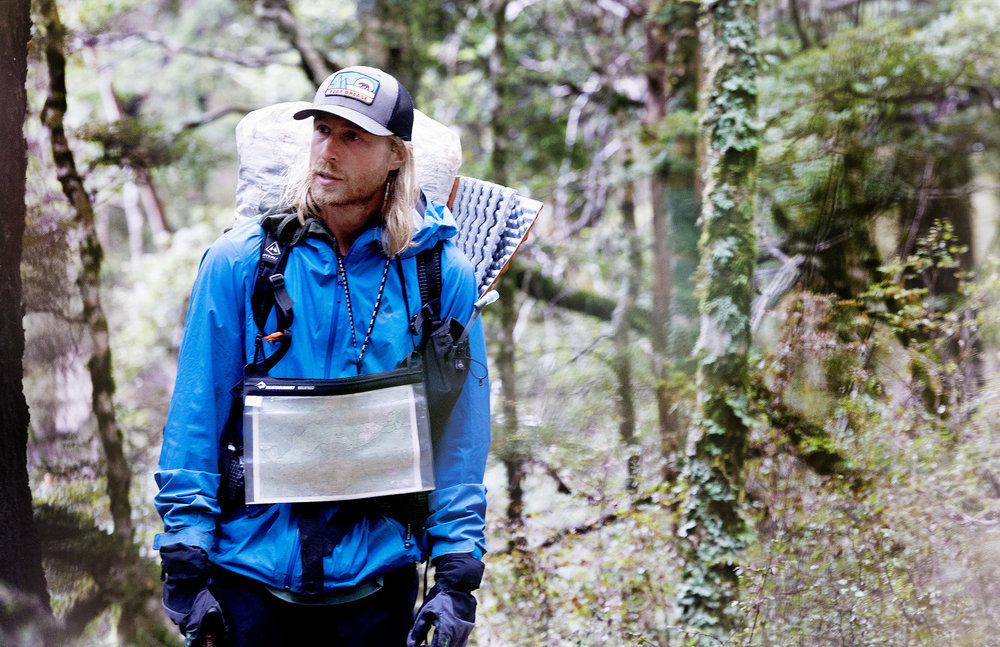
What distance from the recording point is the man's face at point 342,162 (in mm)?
2381

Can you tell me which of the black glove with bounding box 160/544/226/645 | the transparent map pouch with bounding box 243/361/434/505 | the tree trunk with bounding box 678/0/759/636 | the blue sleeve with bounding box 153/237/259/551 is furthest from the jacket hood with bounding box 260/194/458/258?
the tree trunk with bounding box 678/0/759/636

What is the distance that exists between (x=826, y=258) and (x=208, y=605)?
234 inches

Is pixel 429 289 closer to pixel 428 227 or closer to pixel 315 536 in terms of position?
pixel 428 227

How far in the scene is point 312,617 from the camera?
2.23 m

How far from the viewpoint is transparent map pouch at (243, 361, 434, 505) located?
2.24m

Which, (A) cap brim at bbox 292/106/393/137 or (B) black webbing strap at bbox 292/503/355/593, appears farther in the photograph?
(A) cap brim at bbox 292/106/393/137

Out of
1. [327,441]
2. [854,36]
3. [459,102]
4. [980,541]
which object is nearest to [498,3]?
[459,102]

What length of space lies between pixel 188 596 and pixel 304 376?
620 mm

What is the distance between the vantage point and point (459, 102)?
37.1ft

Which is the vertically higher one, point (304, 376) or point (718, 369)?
point (304, 376)

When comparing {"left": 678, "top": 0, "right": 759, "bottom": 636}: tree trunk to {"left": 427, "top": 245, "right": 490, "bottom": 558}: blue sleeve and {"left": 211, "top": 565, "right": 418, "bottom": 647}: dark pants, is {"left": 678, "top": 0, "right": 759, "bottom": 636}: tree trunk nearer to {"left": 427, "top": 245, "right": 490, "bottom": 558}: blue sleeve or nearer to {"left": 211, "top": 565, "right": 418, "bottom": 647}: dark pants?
{"left": 427, "top": 245, "right": 490, "bottom": 558}: blue sleeve

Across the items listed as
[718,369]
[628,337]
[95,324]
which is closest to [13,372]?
[95,324]

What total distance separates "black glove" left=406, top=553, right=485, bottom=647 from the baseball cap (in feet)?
3.99

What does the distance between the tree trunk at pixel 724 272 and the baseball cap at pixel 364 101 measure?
3729 millimetres
